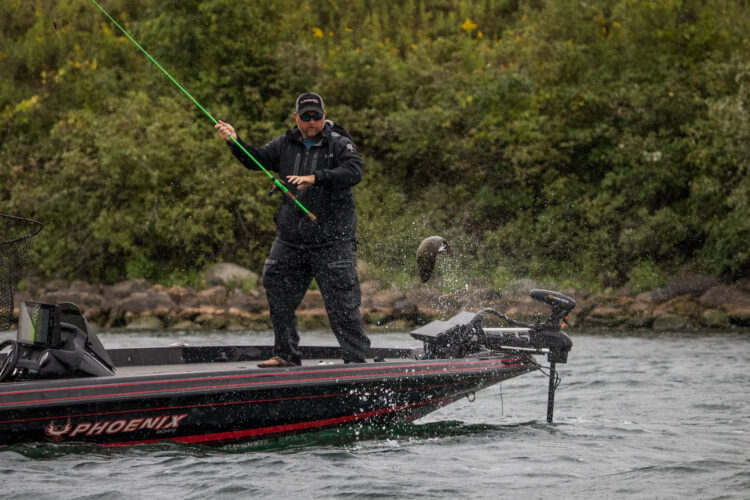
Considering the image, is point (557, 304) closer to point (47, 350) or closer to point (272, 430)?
point (272, 430)

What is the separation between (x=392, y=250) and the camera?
22531 millimetres

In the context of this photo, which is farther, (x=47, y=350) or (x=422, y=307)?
(x=422, y=307)

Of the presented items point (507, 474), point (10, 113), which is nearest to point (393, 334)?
point (507, 474)

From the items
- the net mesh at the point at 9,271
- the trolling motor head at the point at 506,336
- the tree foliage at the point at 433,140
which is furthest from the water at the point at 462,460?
the tree foliage at the point at 433,140

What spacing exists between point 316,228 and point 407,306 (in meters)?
14.0

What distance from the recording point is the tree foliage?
23.0 m

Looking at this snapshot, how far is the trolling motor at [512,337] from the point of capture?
7402mm

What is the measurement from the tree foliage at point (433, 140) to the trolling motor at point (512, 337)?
13821 millimetres

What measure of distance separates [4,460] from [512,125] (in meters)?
20.3

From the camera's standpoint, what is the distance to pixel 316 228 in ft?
22.4

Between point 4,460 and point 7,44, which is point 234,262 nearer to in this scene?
point 7,44

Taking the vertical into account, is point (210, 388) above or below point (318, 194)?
below

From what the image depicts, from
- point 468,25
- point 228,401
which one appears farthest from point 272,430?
point 468,25

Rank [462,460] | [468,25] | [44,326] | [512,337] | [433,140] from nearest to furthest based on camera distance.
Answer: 1. [44,326]
2. [462,460]
3. [512,337]
4. [433,140]
5. [468,25]
